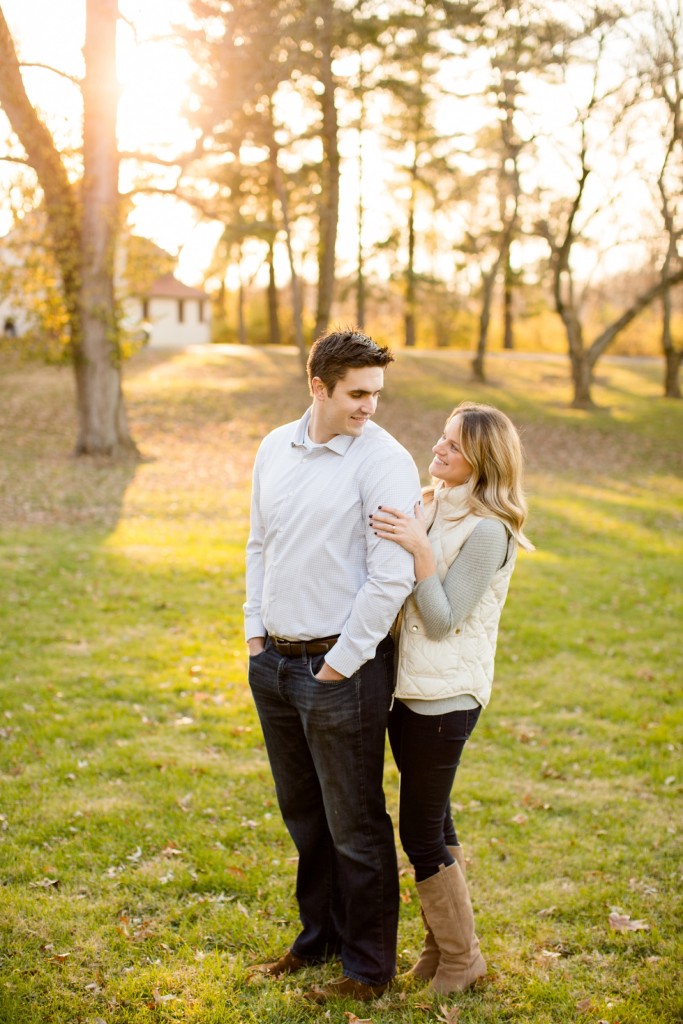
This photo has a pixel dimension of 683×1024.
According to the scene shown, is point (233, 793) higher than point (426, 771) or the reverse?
the reverse

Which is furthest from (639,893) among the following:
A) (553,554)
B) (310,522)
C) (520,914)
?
(553,554)

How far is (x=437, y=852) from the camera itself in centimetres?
346

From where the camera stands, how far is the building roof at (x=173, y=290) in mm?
47703

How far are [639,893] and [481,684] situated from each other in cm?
195

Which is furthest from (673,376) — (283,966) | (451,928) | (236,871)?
(283,966)

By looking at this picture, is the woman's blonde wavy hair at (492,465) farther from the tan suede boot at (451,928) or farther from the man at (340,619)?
the tan suede boot at (451,928)

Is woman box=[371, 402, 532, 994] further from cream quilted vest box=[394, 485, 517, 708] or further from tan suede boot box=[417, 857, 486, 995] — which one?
tan suede boot box=[417, 857, 486, 995]

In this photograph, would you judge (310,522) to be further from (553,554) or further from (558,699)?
(553,554)

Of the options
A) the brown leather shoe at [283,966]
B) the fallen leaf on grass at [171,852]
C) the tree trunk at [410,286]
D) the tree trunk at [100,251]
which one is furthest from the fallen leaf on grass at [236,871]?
the tree trunk at [410,286]

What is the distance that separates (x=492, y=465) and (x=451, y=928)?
1.83 m

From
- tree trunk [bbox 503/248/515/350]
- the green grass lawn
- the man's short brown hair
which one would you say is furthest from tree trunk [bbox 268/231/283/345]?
the man's short brown hair

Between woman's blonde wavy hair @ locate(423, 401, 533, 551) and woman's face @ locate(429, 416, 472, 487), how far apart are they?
0.03 metres

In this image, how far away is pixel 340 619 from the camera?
3.23 metres

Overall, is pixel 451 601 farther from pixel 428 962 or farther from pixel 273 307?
pixel 273 307
